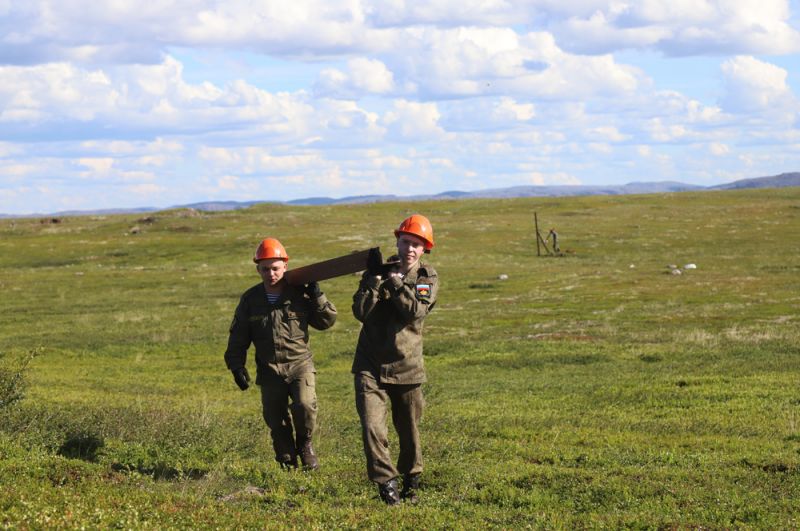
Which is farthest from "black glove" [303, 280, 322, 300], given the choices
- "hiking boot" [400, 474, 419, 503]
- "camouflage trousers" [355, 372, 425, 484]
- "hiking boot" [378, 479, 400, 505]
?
"hiking boot" [378, 479, 400, 505]

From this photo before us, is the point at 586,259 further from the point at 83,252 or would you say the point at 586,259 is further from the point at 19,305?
the point at 83,252

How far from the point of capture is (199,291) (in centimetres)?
5616

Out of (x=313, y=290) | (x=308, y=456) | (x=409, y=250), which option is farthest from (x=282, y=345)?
(x=409, y=250)

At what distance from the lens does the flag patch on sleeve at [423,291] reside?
32.3 ft

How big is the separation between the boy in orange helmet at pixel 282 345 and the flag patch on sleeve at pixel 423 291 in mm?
1888

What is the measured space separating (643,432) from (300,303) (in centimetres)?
672

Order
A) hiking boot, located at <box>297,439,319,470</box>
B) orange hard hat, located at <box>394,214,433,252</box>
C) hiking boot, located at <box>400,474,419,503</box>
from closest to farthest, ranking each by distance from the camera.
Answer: orange hard hat, located at <box>394,214,433,252</box> → hiking boot, located at <box>400,474,419,503</box> → hiking boot, located at <box>297,439,319,470</box>

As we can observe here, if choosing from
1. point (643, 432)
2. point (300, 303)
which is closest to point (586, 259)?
point (643, 432)

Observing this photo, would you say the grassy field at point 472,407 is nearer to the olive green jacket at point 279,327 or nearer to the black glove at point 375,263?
the olive green jacket at point 279,327

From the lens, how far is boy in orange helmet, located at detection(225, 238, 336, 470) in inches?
448

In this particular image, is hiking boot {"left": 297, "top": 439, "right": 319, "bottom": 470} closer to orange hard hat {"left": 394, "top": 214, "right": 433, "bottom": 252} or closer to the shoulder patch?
the shoulder patch

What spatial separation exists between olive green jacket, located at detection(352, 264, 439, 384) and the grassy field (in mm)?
1354

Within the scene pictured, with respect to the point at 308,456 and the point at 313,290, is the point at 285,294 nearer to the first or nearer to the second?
the point at 313,290

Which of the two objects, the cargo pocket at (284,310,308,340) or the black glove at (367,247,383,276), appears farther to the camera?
the cargo pocket at (284,310,308,340)
